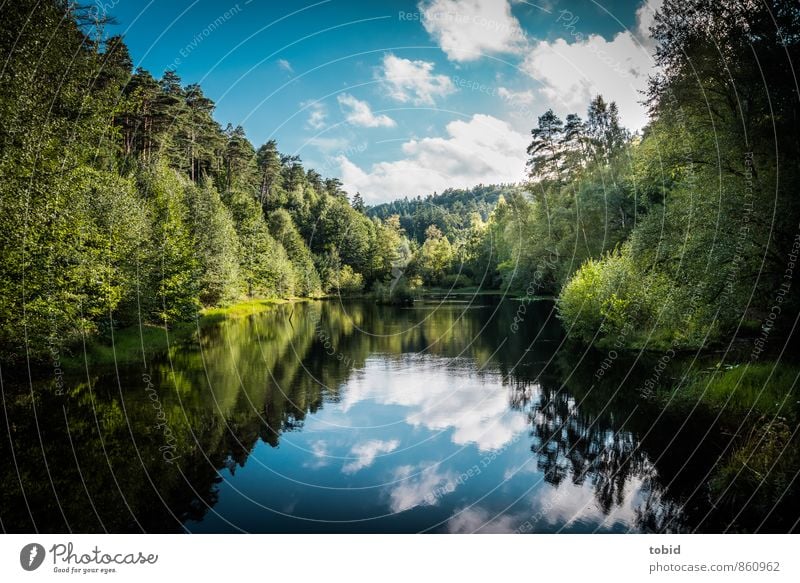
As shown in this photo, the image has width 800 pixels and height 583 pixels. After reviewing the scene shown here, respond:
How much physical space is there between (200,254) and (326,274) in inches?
1630

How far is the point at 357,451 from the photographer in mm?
14312

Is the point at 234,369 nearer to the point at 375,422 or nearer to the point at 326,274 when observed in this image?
the point at 375,422

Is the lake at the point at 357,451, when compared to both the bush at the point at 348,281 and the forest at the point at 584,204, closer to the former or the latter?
the forest at the point at 584,204

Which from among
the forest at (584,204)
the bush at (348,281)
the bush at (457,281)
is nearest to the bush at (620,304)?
the forest at (584,204)

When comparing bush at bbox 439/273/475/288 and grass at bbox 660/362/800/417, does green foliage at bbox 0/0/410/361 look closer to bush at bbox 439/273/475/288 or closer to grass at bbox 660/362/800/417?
grass at bbox 660/362/800/417

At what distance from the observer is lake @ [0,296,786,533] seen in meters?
10.1

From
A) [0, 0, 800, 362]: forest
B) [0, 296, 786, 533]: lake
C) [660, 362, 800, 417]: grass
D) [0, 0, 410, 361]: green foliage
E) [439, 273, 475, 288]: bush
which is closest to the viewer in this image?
[0, 296, 786, 533]: lake

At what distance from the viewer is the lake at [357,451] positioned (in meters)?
10.1

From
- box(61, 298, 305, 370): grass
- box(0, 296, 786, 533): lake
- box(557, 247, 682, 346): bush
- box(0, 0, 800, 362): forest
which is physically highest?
box(0, 0, 800, 362): forest

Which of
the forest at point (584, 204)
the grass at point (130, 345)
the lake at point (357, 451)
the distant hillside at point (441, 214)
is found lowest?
the lake at point (357, 451)

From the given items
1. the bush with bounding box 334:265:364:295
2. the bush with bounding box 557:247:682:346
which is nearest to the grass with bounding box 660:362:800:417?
the bush with bounding box 557:247:682:346
